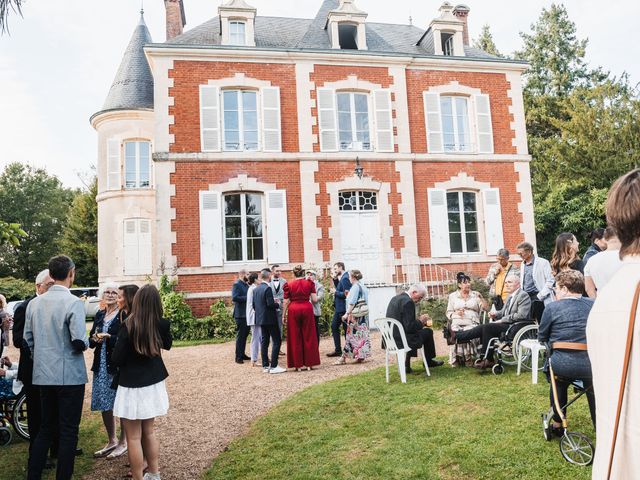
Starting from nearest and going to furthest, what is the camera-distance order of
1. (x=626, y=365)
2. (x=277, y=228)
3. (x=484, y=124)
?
(x=626, y=365)
(x=277, y=228)
(x=484, y=124)

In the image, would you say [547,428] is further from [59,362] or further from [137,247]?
[137,247]

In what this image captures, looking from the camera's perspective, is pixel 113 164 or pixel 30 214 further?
pixel 30 214

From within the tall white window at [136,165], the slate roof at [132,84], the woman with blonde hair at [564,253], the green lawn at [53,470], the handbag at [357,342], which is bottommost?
the green lawn at [53,470]

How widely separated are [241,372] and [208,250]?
5.61m

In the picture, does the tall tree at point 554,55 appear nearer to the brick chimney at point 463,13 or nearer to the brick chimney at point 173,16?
the brick chimney at point 463,13

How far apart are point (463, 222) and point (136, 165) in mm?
10321

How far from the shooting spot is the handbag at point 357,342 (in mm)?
8438

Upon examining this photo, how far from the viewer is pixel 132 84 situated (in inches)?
675

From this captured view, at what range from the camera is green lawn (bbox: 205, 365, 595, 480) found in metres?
3.99

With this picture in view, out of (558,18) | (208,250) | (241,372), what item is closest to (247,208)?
(208,250)

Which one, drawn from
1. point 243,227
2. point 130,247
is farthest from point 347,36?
point 130,247

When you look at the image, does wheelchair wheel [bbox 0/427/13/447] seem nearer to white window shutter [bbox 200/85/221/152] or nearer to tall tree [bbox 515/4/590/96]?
white window shutter [bbox 200/85/221/152]

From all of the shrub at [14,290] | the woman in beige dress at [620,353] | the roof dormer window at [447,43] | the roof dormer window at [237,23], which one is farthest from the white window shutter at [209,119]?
the woman in beige dress at [620,353]

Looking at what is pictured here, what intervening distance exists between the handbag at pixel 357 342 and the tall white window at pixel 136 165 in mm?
10708
